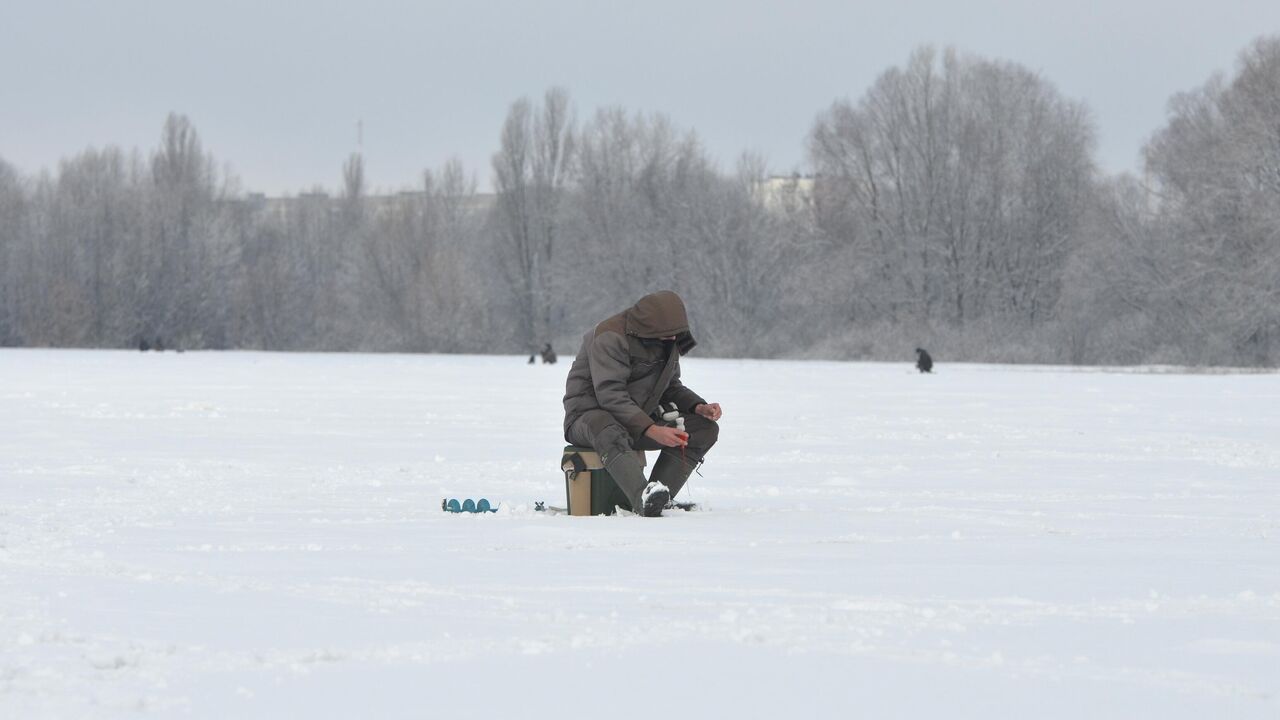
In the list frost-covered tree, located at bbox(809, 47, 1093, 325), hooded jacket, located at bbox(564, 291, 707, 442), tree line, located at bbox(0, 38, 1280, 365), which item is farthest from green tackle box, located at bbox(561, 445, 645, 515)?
frost-covered tree, located at bbox(809, 47, 1093, 325)

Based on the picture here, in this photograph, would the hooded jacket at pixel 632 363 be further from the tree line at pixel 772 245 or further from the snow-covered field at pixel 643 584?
the tree line at pixel 772 245

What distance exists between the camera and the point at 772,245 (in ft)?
195

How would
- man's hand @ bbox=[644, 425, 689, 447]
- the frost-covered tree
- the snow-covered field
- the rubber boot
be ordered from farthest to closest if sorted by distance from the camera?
the frost-covered tree → the rubber boot → man's hand @ bbox=[644, 425, 689, 447] → the snow-covered field

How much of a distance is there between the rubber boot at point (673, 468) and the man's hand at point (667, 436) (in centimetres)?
37

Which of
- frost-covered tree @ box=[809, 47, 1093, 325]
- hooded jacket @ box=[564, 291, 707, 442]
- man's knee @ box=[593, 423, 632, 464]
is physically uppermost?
frost-covered tree @ box=[809, 47, 1093, 325]

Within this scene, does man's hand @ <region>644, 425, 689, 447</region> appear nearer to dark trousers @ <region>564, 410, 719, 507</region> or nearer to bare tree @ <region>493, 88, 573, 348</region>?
dark trousers @ <region>564, 410, 719, 507</region>

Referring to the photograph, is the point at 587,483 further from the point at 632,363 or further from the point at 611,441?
the point at 632,363

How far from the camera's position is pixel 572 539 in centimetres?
709

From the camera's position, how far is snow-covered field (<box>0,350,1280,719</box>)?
13.1ft

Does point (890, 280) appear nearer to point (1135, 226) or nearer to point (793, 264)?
point (793, 264)

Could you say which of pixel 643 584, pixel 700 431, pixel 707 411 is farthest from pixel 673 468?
pixel 643 584

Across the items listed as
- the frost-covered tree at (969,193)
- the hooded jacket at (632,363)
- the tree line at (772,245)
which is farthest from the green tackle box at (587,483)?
the frost-covered tree at (969,193)

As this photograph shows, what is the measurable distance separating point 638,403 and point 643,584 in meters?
2.46

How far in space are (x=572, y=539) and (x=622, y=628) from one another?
2292 mm
